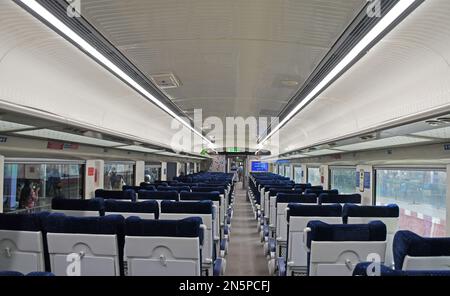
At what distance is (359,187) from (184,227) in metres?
6.45

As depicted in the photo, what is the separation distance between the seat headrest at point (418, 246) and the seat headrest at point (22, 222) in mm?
2900

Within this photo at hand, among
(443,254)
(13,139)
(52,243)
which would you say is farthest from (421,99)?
(13,139)

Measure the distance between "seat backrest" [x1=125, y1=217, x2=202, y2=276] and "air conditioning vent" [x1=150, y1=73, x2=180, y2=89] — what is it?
2314mm

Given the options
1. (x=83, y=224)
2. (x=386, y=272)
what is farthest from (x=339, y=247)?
(x=83, y=224)

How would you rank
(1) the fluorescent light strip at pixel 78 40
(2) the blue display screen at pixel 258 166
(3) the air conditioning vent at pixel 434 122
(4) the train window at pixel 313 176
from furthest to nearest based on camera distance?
(2) the blue display screen at pixel 258 166 < (4) the train window at pixel 313 176 < (3) the air conditioning vent at pixel 434 122 < (1) the fluorescent light strip at pixel 78 40

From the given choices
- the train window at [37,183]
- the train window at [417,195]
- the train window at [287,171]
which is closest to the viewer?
the train window at [37,183]

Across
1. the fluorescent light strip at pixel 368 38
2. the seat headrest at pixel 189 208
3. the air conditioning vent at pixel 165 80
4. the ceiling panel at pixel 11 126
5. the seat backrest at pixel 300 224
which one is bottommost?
the seat backrest at pixel 300 224

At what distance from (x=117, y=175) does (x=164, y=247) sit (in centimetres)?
766

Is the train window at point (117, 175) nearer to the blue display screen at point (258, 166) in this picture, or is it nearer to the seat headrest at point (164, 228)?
the seat headrest at point (164, 228)

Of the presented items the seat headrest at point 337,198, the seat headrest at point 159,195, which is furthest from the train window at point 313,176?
the seat headrest at point 159,195

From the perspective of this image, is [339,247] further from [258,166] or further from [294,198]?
[258,166]

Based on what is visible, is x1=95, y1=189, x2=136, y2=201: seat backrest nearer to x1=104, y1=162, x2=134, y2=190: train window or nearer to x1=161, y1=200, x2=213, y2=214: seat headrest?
x1=104, y1=162, x2=134, y2=190: train window

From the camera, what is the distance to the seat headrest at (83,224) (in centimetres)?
304

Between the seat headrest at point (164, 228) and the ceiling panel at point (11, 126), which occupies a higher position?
the ceiling panel at point (11, 126)
